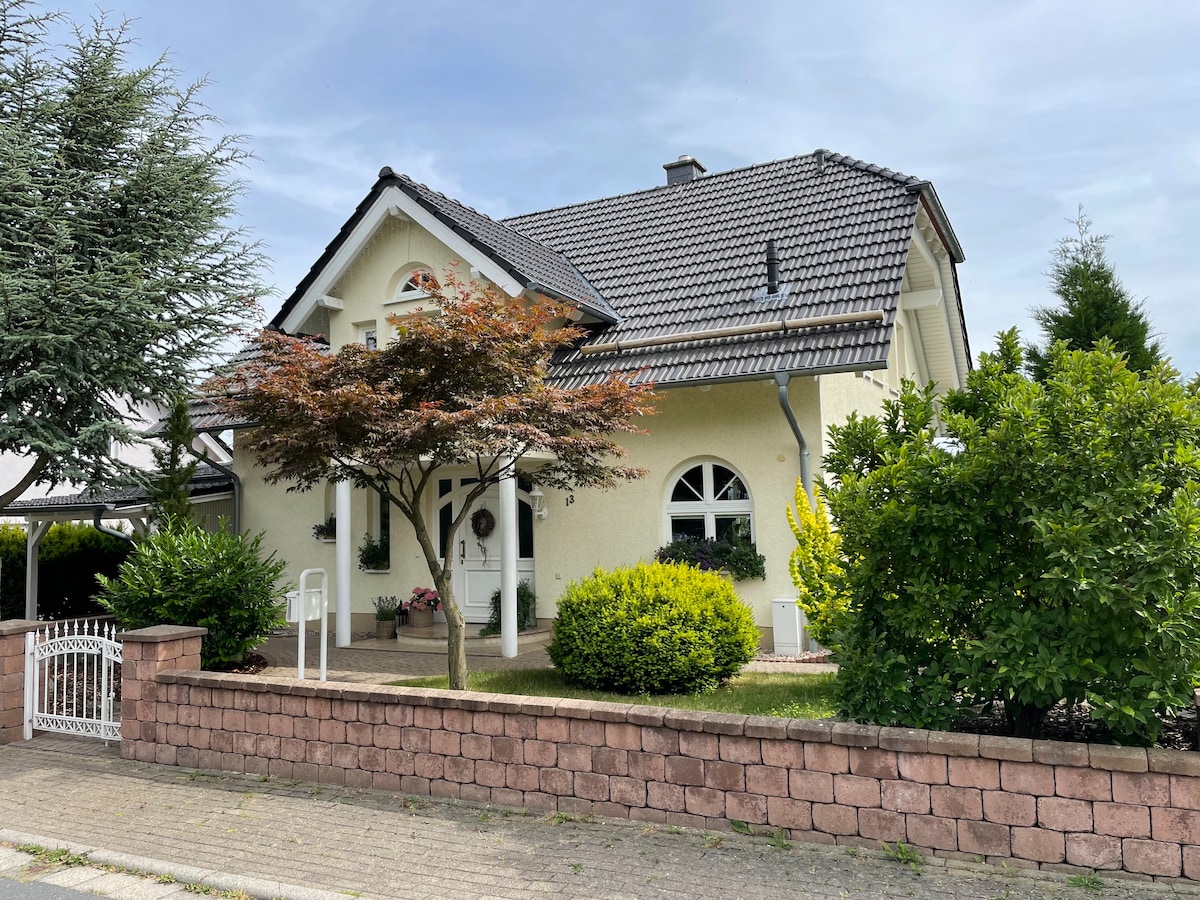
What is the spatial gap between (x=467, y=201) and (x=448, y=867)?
13.7m

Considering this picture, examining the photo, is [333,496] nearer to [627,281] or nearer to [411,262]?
[411,262]

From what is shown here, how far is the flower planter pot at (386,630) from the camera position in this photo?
46.5ft

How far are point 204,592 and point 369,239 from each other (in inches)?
270

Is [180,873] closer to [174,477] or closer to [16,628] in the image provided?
[16,628]

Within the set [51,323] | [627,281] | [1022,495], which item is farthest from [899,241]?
[51,323]

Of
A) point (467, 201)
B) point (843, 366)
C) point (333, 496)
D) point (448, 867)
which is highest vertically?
point (467, 201)

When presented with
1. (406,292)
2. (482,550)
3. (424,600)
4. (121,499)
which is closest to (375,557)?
(424,600)

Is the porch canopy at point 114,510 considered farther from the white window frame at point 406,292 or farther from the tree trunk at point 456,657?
the tree trunk at point 456,657

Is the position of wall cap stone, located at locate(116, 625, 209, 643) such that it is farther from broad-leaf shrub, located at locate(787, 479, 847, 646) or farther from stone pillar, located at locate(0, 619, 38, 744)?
broad-leaf shrub, located at locate(787, 479, 847, 646)

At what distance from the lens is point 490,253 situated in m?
13.4

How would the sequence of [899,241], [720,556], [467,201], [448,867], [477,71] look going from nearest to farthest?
[448,867]
[477,71]
[720,556]
[899,241]
[467,201]

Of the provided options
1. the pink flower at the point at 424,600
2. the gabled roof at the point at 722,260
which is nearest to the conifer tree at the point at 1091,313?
the gabled roof at the point at 722,260

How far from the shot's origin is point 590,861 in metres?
5.33

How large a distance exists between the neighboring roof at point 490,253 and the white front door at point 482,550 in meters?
3.06
